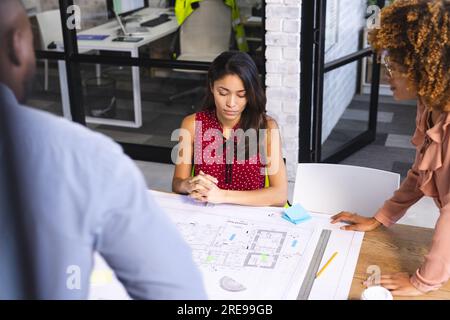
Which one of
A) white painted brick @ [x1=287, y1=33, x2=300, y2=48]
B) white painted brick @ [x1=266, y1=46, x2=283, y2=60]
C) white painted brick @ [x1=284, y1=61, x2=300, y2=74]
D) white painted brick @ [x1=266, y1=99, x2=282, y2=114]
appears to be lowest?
white painted brick @ [x1=266, y1=99, x2=282, y2=114]

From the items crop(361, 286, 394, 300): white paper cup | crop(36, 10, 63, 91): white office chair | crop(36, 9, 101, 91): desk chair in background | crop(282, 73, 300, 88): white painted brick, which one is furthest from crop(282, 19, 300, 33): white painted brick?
crop(361, 286, 394, 300): white paper cup

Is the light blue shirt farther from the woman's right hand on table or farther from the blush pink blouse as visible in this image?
the woman's right hand on table

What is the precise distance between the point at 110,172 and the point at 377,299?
2.73 feet

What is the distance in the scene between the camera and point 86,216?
634 mm

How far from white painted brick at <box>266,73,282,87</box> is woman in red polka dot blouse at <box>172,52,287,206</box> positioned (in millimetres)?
1181

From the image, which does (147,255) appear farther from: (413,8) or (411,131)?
(411,131)

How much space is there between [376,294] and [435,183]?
0.36 m

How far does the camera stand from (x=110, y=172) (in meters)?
0.63

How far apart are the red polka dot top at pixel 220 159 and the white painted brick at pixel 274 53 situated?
1222 mm

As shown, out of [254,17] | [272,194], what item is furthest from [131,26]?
[272,194]

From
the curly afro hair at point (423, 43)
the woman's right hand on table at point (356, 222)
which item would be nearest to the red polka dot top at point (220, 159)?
the woman's right hand on table at point (356, 222)

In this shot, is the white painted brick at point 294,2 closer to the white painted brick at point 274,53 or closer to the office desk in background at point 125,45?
the white painted brick at point 274,53

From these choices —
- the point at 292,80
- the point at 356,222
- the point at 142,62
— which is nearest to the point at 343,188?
the point at 356,222

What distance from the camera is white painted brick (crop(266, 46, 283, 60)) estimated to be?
10.6ft
